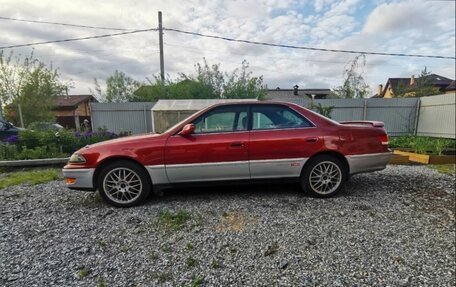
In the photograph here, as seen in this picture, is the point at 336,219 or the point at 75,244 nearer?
the point at 75,244

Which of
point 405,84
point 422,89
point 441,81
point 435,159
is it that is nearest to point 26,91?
point 435,159

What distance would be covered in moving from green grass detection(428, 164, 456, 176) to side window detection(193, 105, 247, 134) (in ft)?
16.1

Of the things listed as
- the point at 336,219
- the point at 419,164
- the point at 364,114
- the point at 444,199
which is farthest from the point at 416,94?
the point at 336,219

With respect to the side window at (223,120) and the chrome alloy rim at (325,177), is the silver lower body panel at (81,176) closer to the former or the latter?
the side window at (223,120)

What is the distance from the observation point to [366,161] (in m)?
3.85

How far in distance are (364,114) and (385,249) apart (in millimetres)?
12116

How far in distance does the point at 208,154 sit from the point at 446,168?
19.3 feet

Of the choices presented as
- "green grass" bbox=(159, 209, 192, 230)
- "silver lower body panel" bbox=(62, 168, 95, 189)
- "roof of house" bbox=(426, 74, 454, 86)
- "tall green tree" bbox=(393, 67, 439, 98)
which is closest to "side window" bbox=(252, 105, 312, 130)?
"green grass" bbox=(159, 209, 192, 230)

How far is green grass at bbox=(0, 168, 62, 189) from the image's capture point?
4.86 meters

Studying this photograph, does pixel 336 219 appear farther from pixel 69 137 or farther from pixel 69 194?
pixel 69 137

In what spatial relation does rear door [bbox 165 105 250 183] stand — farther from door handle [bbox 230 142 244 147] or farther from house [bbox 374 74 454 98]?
house [bbox 374 74 454 98]

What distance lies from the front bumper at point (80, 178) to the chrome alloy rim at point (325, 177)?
10.4 feet

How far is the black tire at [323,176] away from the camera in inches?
148

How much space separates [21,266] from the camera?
7.55ft
